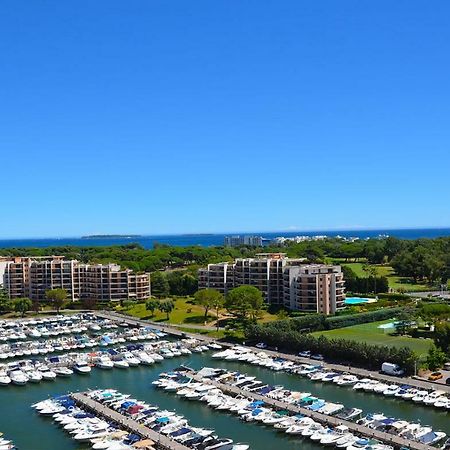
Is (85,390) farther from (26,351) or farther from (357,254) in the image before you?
(357,254)

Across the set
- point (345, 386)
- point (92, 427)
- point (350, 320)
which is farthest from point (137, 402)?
point (350, 320)

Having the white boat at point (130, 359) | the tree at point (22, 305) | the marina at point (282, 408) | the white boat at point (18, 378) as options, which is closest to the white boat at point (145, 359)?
the white boat at point (130, 359)

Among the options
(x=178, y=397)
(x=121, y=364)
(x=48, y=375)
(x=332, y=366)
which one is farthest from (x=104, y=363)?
(x=332, y=366)

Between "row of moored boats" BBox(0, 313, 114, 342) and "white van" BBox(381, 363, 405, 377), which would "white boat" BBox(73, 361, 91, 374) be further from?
"white van" BBox(381, 363, 405, 377)

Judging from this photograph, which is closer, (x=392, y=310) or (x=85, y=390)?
(x=85, y=390)

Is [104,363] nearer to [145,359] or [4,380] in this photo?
[145,359]

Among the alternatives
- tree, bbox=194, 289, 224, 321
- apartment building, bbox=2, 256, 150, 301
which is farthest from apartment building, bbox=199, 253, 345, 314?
apartment building, bbox=2, 256, 150, 301
